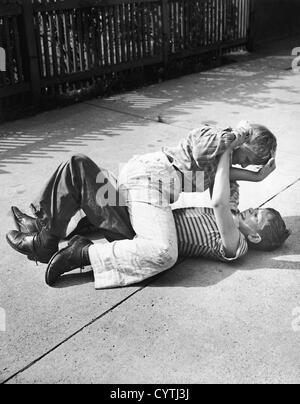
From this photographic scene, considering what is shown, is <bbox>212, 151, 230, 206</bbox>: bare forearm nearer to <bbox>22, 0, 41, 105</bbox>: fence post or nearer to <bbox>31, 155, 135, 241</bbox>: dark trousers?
<bbox>31, 155, 135, 241</bbox>: dark trousers

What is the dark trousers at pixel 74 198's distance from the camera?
305cm

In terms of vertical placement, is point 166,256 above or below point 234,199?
below

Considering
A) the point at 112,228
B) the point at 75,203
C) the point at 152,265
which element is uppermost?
the point at 75,203

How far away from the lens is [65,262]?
2967mm

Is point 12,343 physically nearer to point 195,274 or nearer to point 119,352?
point 119,352

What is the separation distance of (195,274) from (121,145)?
8.31 feet

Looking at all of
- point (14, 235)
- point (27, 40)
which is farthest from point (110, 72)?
point (14, 235)

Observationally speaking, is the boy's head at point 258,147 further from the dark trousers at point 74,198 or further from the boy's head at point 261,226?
the dark trousers at point 74,198

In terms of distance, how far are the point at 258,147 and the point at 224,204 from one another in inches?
17.3

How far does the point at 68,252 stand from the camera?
2973 mm
